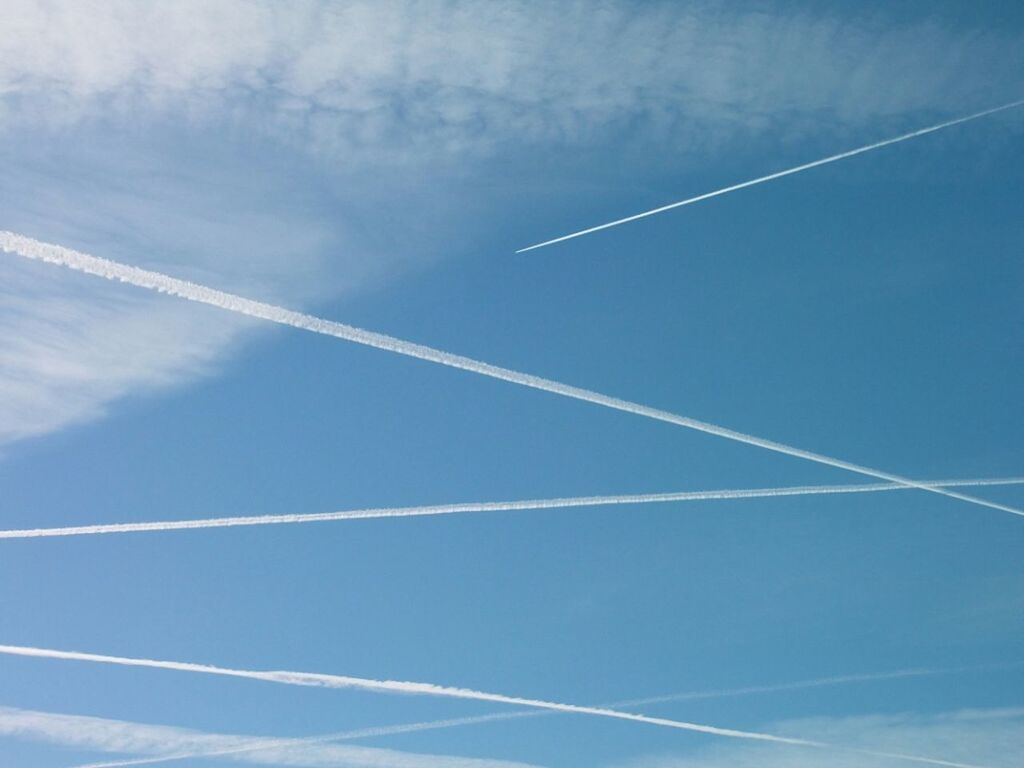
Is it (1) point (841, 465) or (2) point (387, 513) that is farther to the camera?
(1) point (841, 465)

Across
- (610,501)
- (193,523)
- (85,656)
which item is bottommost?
(85,656)

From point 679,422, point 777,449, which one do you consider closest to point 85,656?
point 679,422

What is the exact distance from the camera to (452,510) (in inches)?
1619

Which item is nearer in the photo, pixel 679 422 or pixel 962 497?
pixel 679 422

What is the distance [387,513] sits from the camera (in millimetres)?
39469

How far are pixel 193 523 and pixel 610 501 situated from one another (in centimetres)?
1345

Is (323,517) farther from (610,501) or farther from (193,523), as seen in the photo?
(610,501)

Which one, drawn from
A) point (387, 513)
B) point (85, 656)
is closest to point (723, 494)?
point (387, 513)

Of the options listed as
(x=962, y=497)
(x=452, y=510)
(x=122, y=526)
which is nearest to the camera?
(x=122, y=526)

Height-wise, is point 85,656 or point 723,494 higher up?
point 723,494

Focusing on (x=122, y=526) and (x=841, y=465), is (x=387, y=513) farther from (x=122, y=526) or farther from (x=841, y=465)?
(x=841, y=465)

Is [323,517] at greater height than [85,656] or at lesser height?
greater

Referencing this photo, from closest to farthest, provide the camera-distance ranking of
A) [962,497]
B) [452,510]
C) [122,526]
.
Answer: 1. [122,526]
2. [452,510]
3. [962,497]

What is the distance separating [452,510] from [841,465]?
1324 cm
